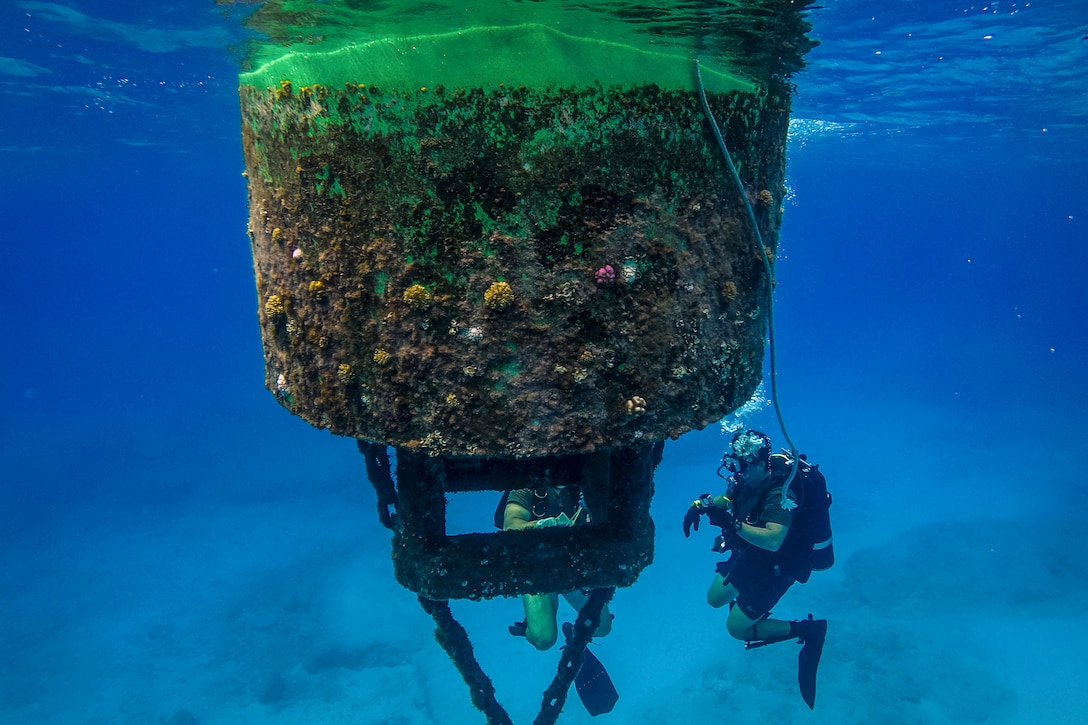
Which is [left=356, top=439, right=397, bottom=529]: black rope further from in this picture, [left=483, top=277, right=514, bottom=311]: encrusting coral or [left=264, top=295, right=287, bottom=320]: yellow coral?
[left=483, top=277, right=514, bottom=311]: encrusting coral

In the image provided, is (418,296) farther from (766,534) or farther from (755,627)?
(755,627)

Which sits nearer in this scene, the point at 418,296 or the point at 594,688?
the point at 418,296

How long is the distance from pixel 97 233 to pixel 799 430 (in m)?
94.7

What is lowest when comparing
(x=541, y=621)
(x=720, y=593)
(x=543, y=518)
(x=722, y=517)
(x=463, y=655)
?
(x=720, y=593)

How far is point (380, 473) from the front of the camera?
458cm

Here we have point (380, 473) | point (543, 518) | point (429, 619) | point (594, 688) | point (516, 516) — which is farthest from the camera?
point (429, 619)

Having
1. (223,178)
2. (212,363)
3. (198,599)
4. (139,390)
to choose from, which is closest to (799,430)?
(198,599)

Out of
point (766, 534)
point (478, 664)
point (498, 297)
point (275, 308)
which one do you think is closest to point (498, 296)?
point (498, 297)

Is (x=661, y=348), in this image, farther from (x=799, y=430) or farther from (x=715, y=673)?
(x=799, y=430)

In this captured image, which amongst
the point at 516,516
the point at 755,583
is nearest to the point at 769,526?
the point at 755,583

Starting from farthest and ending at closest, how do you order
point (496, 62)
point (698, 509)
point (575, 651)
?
point (698, 509) < point (575, 651) < point (496, 62)

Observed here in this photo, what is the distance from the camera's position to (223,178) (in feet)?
156

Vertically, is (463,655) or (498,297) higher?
(498,297)

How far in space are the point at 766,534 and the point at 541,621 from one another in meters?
3.23
